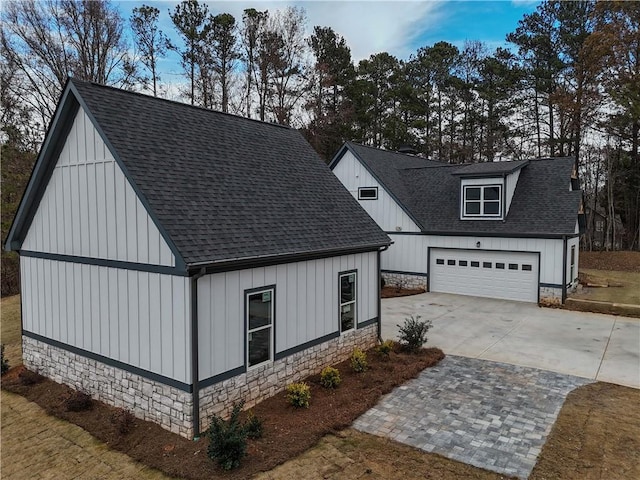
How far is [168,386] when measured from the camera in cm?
690

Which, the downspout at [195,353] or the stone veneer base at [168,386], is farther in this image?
the stone veneer base at [168,386]

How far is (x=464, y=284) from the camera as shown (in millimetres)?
18125

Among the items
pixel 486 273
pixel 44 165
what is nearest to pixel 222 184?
pixel 44 165

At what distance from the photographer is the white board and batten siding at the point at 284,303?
689 cm

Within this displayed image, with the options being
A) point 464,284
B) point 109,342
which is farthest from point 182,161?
point 464,284

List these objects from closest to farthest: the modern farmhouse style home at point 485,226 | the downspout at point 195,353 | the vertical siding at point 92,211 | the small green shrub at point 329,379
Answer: the downspout at point 195,353, the vertical siding at point 92,211, the small green shrub at point 329,379, the modern farmhouse style home at point 485,226

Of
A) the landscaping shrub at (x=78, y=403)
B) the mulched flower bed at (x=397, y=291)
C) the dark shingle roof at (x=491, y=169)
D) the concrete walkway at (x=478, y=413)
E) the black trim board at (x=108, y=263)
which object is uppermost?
the dark shingle roof at (x=491, y=169)

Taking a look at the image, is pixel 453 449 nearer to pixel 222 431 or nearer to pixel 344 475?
pixel 344 475

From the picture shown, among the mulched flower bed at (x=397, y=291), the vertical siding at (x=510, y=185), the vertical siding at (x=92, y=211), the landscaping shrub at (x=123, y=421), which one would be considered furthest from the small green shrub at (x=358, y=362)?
the vertical siding at (x=510, y=185)

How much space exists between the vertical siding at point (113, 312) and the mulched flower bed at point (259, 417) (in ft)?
3.31

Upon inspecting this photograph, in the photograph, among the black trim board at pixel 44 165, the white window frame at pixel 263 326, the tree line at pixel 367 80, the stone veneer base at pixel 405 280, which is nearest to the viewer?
the white window frame at pixel 263 326

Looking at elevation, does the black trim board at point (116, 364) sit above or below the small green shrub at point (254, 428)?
above

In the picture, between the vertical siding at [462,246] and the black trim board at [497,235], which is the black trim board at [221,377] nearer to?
the black trim board at [497,235]

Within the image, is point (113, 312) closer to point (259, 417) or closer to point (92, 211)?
point (92, 211)
